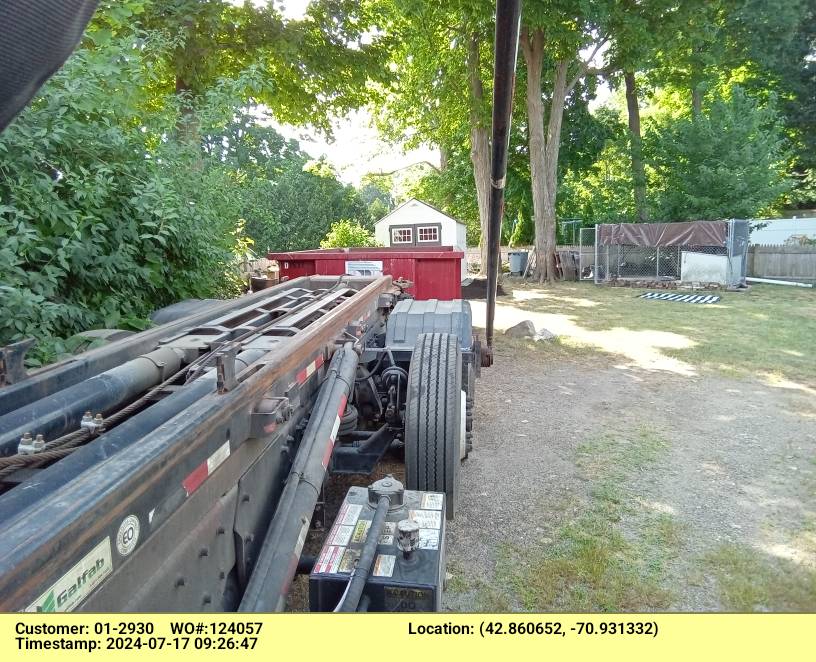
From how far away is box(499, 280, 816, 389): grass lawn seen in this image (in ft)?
26.4

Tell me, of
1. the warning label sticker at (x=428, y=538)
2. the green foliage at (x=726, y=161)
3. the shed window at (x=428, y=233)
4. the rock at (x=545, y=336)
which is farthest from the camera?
the shed window at (x=428, y=233)

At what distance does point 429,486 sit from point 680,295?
48.4 ft

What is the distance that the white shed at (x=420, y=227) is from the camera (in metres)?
27.5

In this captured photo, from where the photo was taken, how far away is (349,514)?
2.35m

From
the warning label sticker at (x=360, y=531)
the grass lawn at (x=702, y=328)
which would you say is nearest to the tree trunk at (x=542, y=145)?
the grass lawn at (x=702, y=328)

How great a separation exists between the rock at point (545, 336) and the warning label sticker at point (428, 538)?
813 cm

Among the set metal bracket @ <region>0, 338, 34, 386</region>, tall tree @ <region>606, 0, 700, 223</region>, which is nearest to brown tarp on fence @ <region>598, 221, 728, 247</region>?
tall tree @ <region>606, 0, 700, 223</region>

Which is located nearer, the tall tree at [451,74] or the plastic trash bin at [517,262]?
the tall tree at [451,74]

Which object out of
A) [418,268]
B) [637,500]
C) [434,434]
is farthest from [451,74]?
[434,434]

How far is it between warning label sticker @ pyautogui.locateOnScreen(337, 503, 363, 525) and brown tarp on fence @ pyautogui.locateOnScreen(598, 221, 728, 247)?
1745cm

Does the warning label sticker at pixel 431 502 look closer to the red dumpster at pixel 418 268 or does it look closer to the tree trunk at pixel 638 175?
the red dumpster at pixel 418 268

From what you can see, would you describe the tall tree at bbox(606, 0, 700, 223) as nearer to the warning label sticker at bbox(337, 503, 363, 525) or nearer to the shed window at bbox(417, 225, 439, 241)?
A: the shed window at bbox(417, 225, 439, 241)

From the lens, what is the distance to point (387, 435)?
3.96 m

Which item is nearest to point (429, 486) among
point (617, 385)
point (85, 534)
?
point (85, 534)
